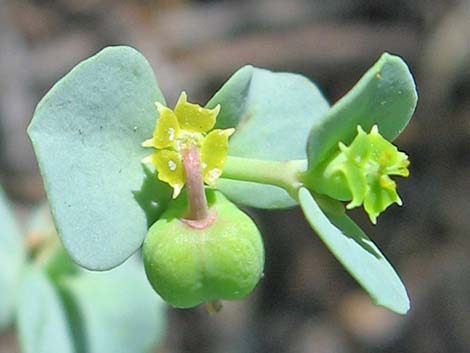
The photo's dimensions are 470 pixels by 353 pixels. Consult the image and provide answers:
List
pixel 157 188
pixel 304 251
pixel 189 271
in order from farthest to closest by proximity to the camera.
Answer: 1. pixel 304 251
2. pixel 157 188
3. pixel 189 271

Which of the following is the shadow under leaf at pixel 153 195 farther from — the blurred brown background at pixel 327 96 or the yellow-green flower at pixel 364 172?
the blurred brown background at pixel 327 96

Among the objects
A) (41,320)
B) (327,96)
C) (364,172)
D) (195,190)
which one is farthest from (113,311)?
(327,96)

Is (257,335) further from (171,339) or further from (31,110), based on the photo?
(31,110)

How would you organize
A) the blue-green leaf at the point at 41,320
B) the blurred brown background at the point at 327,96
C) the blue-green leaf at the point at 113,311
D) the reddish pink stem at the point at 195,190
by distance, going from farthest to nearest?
the blurred brown background at the point at 327,96, the blue-green leaf at the point at 113,311, the blue-green leaf at the point at 41,320, the reddish pink stem at the point at 195,190

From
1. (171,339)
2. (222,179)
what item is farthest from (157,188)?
(171,339)

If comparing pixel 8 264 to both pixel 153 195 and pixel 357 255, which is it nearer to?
pixel 153 195

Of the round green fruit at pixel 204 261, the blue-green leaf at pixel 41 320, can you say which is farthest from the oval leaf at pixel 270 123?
the blue-green leaf at pixel 41 320
